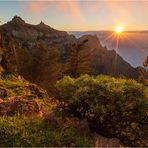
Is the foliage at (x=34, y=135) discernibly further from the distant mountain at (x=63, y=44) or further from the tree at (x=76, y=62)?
the distant mountain at (x=63, y=44)

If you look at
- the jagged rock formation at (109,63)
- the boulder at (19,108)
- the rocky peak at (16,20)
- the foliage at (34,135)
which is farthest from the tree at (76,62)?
the rocky peak at (16,20)

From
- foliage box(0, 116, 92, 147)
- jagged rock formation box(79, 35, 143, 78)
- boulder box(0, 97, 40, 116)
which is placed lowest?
foliage box(0, 116, 92, 147)

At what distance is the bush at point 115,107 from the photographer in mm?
11289

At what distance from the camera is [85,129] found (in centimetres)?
1095

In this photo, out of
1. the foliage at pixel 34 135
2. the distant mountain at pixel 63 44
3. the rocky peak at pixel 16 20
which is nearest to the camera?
the foliage at pixel 34 135

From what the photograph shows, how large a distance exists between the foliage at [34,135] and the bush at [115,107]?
1.19 m

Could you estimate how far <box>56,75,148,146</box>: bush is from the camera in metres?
11.3

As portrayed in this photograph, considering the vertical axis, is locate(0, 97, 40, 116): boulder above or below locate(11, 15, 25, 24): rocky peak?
below

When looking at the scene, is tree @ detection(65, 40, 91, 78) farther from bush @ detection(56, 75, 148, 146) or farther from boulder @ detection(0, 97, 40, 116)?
bush @ detection(56, 75, 148, 146)

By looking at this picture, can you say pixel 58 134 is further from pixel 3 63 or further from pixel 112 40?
pixel 112 40

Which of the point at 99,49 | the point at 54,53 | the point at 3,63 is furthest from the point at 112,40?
the point at 3,63

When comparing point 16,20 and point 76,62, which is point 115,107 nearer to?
point 76,62

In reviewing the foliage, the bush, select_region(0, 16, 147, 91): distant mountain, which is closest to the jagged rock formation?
select_region(0, 16, 147, 91): distant mountain

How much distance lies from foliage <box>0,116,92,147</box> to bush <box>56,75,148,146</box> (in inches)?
46.9
